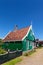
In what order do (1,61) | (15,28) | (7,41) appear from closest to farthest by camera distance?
(1,61)
(7,41)
(15,28)

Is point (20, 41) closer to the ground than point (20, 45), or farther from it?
farther from it

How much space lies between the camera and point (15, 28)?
3956cm

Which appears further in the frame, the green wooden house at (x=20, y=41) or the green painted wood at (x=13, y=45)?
the green painted wood at (x=13, y=45)

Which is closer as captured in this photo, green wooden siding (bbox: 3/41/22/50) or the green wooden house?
the green wooden house

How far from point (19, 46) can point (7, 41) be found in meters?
3.90

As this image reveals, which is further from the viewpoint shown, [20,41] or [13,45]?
[13,45]

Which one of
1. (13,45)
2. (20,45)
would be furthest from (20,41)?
(13,45)

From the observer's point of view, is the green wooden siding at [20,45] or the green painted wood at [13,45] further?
the green painted wood at [13,45]

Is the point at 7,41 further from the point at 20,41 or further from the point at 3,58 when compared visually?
the point at 3,58

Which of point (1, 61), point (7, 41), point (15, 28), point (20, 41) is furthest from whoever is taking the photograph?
point (15, 28)

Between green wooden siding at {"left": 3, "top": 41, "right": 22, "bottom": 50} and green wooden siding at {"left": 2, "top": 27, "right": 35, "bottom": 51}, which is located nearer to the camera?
green wooden siding at {"left": 2, "top": 27, "right": 35, "bottom": 51}

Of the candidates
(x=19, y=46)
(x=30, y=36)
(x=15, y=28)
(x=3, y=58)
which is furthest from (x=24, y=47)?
(x=3, y=58)

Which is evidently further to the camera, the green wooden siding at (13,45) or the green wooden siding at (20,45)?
the green wooden siding at (13,45)

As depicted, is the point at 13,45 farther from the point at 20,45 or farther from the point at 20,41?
the point at 20,41
